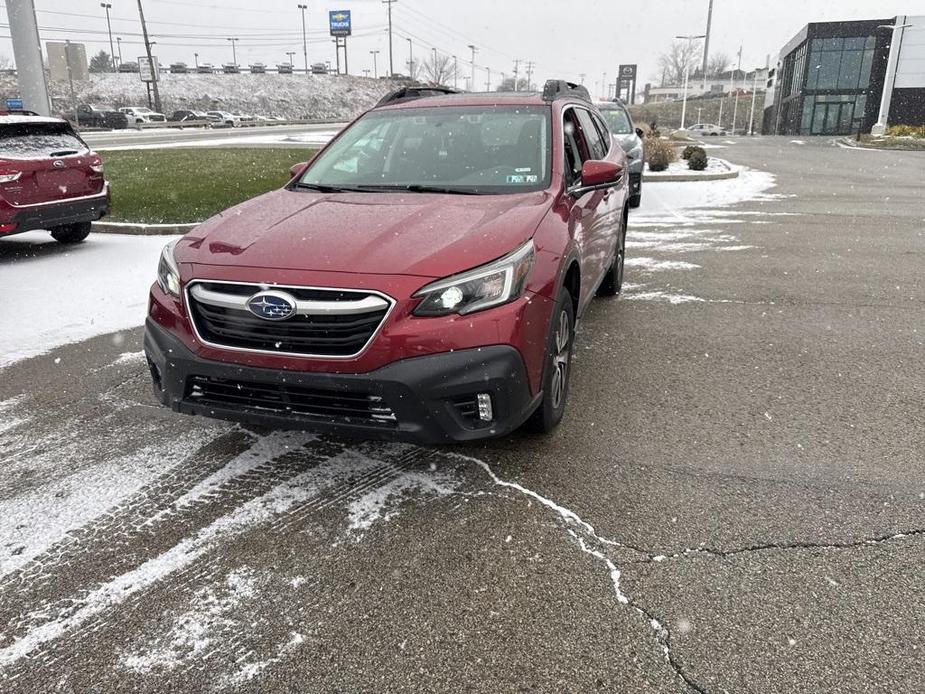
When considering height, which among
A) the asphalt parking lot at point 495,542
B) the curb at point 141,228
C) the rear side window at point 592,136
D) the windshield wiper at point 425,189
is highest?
the rear side window at point 592,136

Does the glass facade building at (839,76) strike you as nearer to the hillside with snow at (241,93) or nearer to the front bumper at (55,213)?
the hillside with snow at (241,93)

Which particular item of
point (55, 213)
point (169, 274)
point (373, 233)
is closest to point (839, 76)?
point (55, 213)

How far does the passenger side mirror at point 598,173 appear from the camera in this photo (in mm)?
3971

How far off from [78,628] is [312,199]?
241cm

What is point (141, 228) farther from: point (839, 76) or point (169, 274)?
point (839, 76)

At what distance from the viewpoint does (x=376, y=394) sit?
2826mm

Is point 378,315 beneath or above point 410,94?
beneath

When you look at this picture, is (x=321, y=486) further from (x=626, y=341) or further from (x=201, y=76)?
(x=201, y=76)

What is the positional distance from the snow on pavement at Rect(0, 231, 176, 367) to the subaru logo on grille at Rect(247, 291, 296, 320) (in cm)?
306

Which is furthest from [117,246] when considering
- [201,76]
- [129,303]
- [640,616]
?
[201,76]

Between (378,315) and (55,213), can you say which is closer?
(378,315)

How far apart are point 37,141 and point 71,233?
142 centimetres

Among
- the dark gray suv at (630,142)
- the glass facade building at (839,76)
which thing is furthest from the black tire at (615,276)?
the glass facade building at (839,76)

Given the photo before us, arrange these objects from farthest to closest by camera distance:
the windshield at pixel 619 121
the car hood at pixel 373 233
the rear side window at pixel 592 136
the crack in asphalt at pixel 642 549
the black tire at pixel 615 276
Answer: the windshield at pixel 619 121, the black tire at pixel 615 276, the rear side window at pixel 592 136, the car hood at pixel 373 233, the crack in asphalt at pixel 642 549
